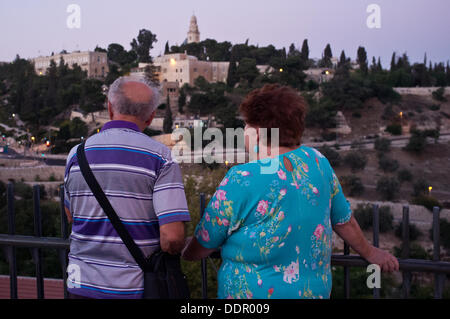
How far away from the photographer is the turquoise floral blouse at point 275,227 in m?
1.29

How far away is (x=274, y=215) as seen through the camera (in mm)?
1289

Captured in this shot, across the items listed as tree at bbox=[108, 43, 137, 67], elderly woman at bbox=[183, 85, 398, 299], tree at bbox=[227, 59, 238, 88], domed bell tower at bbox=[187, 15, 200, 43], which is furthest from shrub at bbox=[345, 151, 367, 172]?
domed bell tower at bbox=[187, 15, 200, 43]

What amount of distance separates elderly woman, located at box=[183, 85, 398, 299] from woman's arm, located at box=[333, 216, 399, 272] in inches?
5.8

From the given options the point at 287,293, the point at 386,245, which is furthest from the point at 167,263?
the point at 386,245

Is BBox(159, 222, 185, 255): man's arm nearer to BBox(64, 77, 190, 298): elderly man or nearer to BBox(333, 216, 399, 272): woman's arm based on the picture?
BBox(64, 77, 190, 298): elderly man

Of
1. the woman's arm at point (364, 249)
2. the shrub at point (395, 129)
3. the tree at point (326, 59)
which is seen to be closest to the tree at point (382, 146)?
the shrub at point (395, 129)

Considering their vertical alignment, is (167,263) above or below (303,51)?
below

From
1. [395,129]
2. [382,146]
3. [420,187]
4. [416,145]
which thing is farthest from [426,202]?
[395,129]

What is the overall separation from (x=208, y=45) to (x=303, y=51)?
36.9 ft

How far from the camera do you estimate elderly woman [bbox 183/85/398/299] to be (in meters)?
1.29

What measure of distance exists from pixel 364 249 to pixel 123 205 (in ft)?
2.62

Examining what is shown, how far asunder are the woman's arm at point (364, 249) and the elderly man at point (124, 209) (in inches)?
21.5
